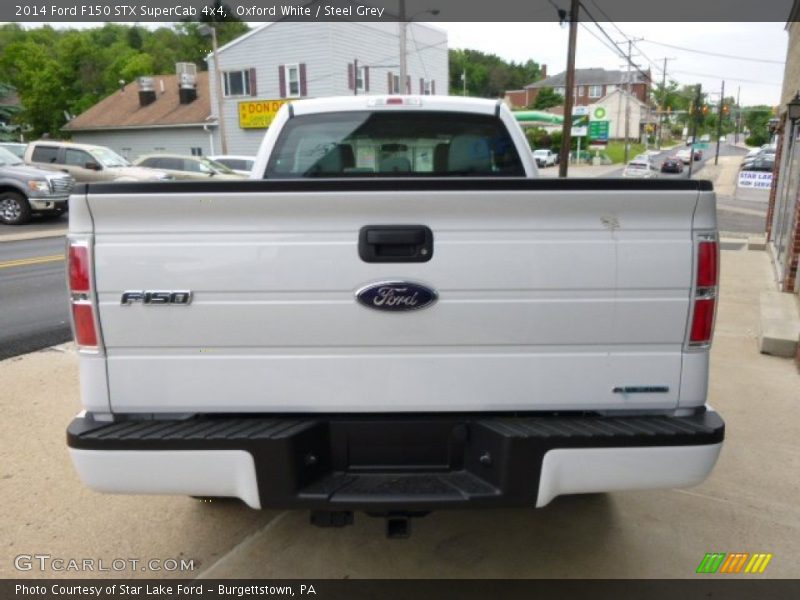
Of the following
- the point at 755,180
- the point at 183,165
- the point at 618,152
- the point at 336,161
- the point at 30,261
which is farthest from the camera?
the point at 618,152

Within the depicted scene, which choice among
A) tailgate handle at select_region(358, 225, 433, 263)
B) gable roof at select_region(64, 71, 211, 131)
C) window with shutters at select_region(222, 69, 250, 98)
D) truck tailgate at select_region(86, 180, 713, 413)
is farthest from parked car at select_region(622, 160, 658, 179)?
tailgate handle at select_region(358, 225, 433, 263)

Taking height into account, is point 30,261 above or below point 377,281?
below

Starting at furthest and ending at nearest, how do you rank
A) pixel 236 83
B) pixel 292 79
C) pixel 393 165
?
1. pixel 236 83
2. pixel 292 79
3. pixel 393 165

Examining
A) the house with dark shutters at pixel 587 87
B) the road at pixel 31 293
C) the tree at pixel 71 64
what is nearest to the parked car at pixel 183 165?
the road at pixel 31 293

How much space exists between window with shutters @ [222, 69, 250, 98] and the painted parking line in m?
26.1

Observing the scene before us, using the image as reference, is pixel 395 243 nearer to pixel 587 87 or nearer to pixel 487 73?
pixel 487 73

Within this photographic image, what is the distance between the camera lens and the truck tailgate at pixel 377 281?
234 centimetres

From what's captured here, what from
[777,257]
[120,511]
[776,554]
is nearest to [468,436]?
[776,554]

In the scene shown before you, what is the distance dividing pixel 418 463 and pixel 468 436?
218 mm

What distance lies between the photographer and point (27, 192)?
16.2 meters

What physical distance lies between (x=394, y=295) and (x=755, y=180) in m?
33.4

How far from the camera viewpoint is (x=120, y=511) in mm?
3609

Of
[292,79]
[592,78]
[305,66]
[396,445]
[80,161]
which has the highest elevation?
[592,78]

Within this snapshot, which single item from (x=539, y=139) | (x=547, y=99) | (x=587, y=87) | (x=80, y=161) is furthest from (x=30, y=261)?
(x=587, y=87)
